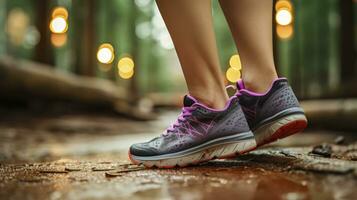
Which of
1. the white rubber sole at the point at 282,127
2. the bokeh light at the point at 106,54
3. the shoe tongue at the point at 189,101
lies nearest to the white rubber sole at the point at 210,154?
the white rubber sole at the point at 282,127

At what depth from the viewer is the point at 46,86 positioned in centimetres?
922

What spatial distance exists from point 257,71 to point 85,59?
13847mm

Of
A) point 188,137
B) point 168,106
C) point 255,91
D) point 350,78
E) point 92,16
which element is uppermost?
point 92,16

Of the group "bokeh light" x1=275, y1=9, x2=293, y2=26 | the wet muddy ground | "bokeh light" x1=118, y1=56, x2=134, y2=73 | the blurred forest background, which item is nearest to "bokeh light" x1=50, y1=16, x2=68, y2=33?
the blurred forest background

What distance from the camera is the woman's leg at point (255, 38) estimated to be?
217cm

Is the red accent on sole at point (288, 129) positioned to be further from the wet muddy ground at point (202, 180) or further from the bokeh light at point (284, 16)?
the bokeh light at point (284, 16)

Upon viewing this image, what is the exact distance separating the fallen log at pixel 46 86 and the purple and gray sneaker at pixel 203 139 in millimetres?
6453

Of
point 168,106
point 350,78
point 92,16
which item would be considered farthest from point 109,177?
point 168,106

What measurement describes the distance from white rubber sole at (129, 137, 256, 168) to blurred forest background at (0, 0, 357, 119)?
4557mm

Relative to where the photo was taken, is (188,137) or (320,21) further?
(320,21)

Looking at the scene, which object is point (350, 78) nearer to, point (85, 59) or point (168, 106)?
point (85, 59)

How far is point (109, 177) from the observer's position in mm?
1858

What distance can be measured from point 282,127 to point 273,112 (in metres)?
0.08

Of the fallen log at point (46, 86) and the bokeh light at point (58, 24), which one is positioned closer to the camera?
the fallen log at point (46, 86)
